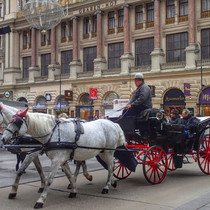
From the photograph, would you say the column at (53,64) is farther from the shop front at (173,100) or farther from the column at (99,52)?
the shop front at (173,100)

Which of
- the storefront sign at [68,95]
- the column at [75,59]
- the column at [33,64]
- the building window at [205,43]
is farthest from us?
the column at [33,64]

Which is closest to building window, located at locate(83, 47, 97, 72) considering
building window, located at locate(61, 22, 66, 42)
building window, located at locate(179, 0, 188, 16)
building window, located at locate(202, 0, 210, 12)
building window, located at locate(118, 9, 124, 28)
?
building window, located at locate(61, 22, 66, 42)

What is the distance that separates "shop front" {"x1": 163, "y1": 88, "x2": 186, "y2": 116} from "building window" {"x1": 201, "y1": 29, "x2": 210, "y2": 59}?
4.05 m

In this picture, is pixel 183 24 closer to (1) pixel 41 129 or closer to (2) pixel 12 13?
(2) pixel 12 13

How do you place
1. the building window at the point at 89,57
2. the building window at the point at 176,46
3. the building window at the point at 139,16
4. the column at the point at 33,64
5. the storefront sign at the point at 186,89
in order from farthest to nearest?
the column at the point at 33,64
the building window at the point at 89,57
the building window at the point at 139,16
the building window at the point at 176,46
the storefront sign at the point at 186,89

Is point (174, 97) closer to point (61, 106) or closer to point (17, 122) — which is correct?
point (61, 106)

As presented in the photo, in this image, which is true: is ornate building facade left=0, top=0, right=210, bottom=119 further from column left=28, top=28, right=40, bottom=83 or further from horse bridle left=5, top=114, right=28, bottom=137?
horse bridle left=5, top=114, right=28, bottom=137

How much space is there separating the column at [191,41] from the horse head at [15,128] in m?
26.9

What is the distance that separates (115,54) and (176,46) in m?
7.05

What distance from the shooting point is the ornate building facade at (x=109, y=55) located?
32.5m

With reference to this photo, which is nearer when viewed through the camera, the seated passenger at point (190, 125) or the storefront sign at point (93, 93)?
the seated passenger at point (190, 125)

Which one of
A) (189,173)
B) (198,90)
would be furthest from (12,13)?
(189,173)

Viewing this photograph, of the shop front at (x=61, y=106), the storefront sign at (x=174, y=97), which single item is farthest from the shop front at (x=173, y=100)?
the shop front at (x=61, y=106)

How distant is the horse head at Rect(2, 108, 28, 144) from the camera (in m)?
6.73
